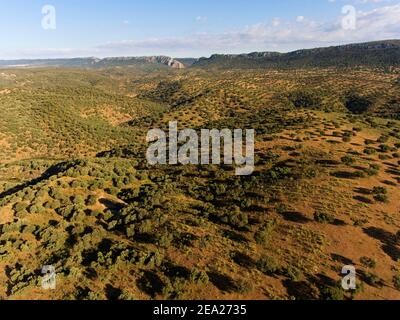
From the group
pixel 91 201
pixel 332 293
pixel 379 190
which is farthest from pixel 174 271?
pixel 379 190

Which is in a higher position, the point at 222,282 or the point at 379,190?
the point at 379,190

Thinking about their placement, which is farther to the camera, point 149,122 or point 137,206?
point 149,122

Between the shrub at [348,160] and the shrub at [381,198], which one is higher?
the shrub at [348,160]

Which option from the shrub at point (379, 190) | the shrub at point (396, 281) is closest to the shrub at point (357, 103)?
the shrub at point (379, 190)

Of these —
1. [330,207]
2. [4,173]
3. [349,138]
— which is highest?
[349,138]

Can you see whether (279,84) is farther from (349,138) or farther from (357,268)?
(357,268)

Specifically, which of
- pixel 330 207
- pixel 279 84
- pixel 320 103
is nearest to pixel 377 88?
pixel 320 103

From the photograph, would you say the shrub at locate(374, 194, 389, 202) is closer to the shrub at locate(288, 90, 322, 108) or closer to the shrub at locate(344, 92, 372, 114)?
the shrub at locate(344, 92, 372, 114)

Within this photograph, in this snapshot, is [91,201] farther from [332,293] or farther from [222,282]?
[332,293]

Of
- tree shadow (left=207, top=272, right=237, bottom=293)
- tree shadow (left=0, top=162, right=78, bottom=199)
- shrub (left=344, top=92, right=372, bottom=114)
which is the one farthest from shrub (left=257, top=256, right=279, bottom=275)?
shrub (left=344, top=92, right=372, bottom=114)

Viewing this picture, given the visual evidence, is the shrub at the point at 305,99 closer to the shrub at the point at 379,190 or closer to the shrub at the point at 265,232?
the shrub at the point at 379,190

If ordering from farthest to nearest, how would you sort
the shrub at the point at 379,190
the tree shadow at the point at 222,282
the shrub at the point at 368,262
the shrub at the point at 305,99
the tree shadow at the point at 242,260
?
the shrub at the point at 305,99, the shrub at the point at 379,190, the tree shadow at the point at 242,260, the shrub at the point at 368,262, the tree shadow at the point at 222,282
